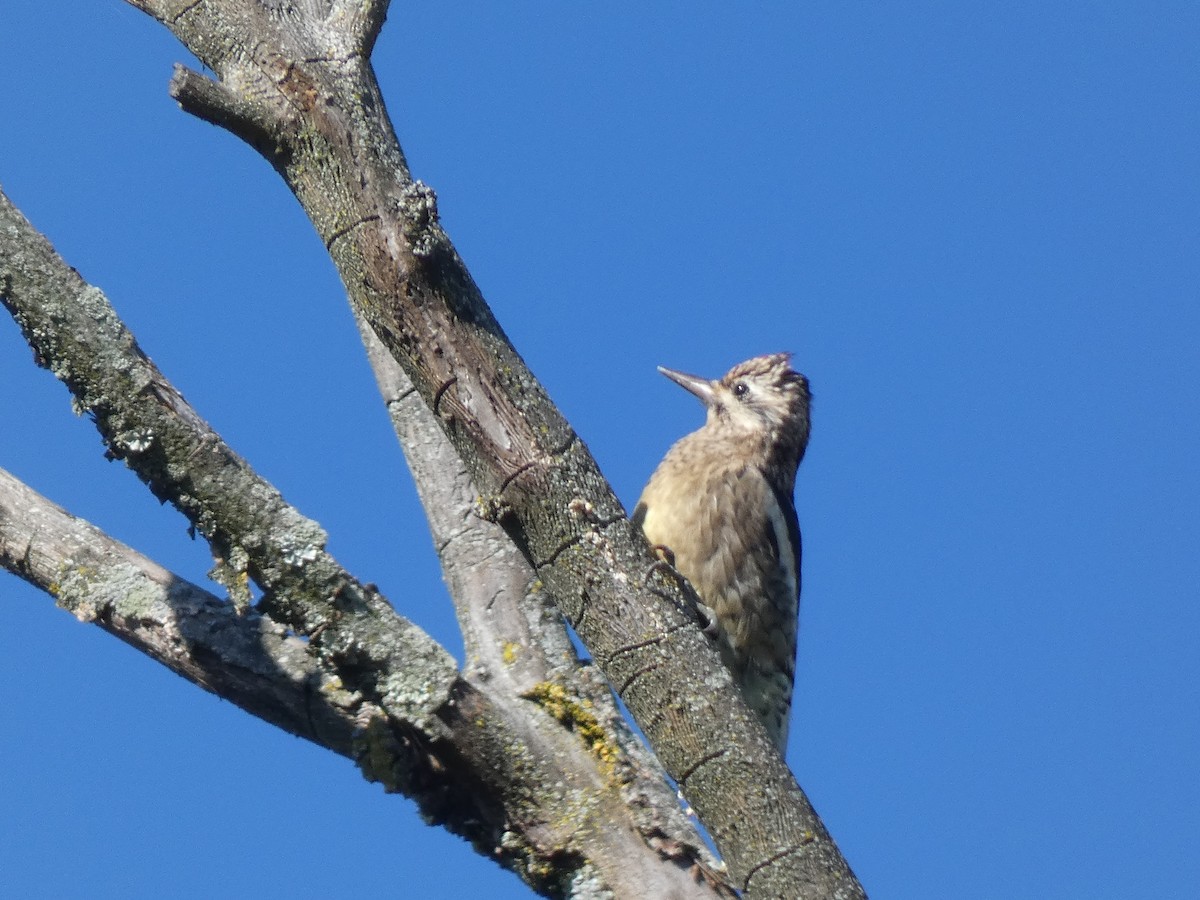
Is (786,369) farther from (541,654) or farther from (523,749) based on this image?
(523,749)

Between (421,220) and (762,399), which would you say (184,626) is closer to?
(421,220)

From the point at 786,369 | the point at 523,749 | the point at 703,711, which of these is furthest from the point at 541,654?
the point at 786,369

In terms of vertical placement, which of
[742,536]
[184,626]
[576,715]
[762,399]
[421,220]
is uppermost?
[762,399]

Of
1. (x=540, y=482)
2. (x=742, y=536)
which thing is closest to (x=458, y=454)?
(x=540, y=482)

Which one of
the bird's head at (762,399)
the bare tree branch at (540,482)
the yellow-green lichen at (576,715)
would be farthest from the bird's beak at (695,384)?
the bare tree branch at (540,482)

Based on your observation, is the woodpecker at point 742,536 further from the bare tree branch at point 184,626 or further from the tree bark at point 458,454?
the bare tree branch at point 184,626

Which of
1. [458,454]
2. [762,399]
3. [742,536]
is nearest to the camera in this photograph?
[458,454]

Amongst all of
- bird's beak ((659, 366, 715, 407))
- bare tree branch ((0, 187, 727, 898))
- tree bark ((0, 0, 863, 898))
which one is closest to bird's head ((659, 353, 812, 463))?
bird's beak ((659, 366, 715, 407))
